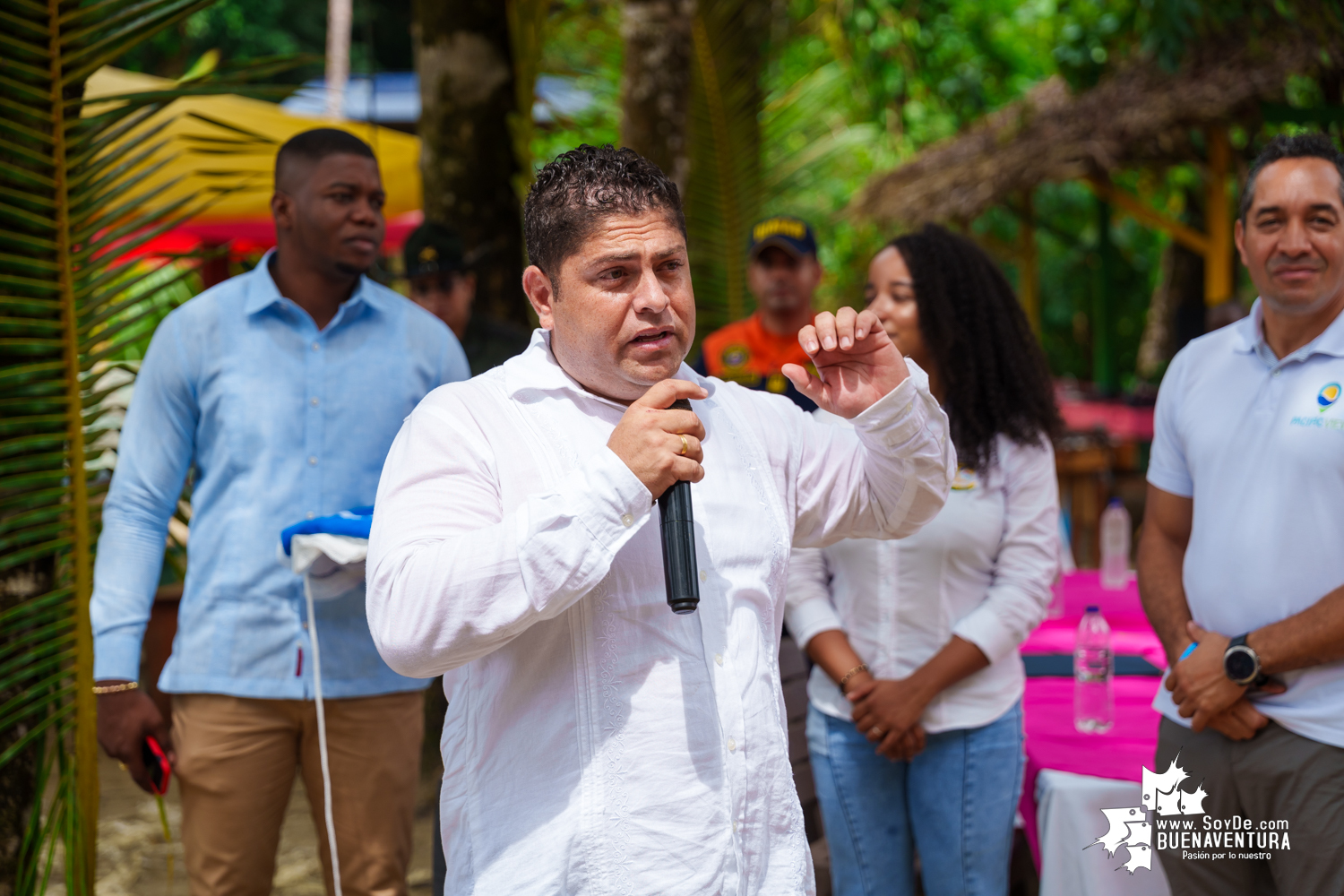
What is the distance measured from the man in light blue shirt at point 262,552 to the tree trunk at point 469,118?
6.75 feet

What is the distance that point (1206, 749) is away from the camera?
2.43 m

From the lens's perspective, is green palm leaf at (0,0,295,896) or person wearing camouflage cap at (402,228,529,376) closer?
green palm leaf at (0,0,295,896)

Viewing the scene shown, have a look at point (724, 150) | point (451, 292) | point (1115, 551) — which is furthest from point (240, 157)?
point (1115, 551)

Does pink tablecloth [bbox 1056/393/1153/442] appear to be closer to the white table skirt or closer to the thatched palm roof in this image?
the thatched palm roof

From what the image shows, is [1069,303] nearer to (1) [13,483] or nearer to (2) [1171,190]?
(2) [1171,190]

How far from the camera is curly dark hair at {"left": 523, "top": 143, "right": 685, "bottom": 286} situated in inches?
66.1

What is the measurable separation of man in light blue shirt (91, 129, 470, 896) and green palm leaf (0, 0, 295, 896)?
195 mm

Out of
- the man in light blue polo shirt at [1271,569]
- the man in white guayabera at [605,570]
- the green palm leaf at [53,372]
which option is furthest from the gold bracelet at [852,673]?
the green palm leaf at [53,372]

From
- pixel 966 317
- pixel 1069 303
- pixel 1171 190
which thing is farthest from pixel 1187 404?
pixel 1069 303

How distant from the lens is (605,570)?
146 cm

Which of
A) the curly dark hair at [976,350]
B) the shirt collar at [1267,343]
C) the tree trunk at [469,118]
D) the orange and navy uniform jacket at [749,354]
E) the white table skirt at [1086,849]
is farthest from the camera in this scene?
the tree trunk at [469,118]

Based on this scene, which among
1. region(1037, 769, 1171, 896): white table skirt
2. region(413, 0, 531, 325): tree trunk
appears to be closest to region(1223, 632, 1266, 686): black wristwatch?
region(1037, 769, 1171, 896): white table skirt

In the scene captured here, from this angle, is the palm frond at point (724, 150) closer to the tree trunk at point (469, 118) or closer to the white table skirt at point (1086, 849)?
the tree trunk at point (469, 118)

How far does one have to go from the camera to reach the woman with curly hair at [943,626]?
8.70 feet
